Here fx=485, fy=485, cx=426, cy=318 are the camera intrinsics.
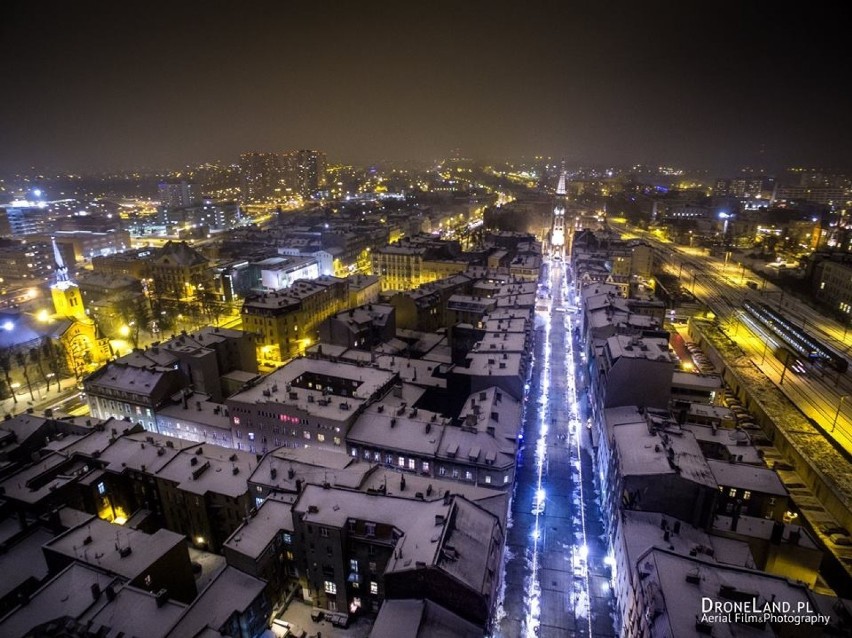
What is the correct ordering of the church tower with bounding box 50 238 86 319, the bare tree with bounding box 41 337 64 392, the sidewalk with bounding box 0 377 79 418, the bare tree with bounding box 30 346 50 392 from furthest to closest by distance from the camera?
the church tower with bounding box 50 238 86 319, the bare tree with bounding box 41 337 64 392, the bare tree with bounding box 30 346 50 392, the sidewalk with bounding box 0 377 79 418

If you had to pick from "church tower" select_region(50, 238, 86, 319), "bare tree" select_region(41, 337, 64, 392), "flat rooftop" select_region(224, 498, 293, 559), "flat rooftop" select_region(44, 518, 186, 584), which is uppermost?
"church tower" select_region(50, 238, 86, 319)

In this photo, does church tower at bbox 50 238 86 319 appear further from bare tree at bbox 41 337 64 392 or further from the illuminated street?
the illuminated street

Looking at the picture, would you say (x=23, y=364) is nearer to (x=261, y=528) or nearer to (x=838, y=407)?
(x=261, y=528)

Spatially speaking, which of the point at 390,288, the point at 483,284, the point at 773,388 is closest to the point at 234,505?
the point at 483,284

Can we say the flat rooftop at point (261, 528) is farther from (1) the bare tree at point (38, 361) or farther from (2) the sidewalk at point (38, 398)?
(1) the bare tree at point (38, 361)

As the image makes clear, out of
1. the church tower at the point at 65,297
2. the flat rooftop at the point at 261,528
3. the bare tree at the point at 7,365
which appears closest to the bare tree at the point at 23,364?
the bare tree at the point at 7,365

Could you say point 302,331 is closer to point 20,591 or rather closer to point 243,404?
point 243,404

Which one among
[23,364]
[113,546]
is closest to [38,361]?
[23,364]

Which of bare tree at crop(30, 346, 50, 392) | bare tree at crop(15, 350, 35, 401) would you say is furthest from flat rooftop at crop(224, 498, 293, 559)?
bare tree at crop(30, 346, 50, 392)
